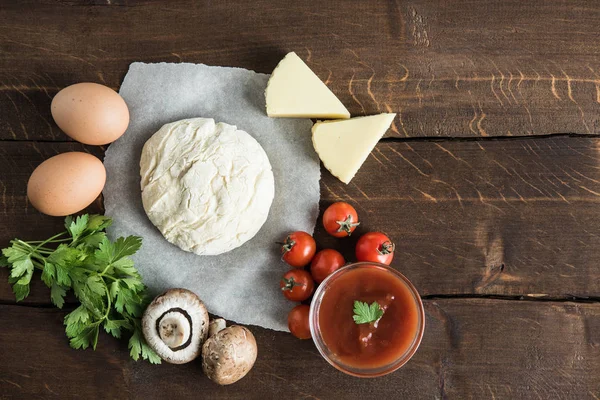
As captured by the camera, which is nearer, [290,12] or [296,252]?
[296,252]

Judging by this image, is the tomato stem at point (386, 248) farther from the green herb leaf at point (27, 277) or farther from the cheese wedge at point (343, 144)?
the green herb leaf at point (27, 277)

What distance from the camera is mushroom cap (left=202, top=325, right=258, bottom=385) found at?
1.68m

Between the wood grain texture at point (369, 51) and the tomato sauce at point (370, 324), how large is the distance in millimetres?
581

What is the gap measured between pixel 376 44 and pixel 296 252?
32.1 inches

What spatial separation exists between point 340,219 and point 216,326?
56 cm

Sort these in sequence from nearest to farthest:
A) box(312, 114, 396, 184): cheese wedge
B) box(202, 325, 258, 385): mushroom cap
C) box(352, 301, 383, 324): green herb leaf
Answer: box(352, 301, 383, 324): green herb leaf, box(202, 325, 258, 385): mushroom cap, box(312, 114, 396, 184): cheese wedge

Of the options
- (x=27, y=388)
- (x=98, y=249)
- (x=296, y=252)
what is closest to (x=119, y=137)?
(x=98, y=249)

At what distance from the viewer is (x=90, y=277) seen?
1.67m

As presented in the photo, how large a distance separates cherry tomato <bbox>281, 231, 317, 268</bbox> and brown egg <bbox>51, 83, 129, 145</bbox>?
2.30 feet

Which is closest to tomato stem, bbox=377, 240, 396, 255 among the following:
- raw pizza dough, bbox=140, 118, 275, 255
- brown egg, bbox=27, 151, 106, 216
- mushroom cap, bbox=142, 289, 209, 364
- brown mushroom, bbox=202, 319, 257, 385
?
raw pizza dough, bbox=140, 118, 275, 255

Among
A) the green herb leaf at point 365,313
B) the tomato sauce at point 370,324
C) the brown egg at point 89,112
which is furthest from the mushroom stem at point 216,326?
the brown egg at point 89,112

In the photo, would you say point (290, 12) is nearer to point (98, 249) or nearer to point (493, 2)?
point (493, 2)

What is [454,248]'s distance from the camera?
1.85 m

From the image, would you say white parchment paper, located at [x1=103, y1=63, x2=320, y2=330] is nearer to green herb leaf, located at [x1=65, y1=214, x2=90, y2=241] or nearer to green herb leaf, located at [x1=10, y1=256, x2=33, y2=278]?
green herb leaf, located at [x1=65, y1=214, x2=90, y2=241]
